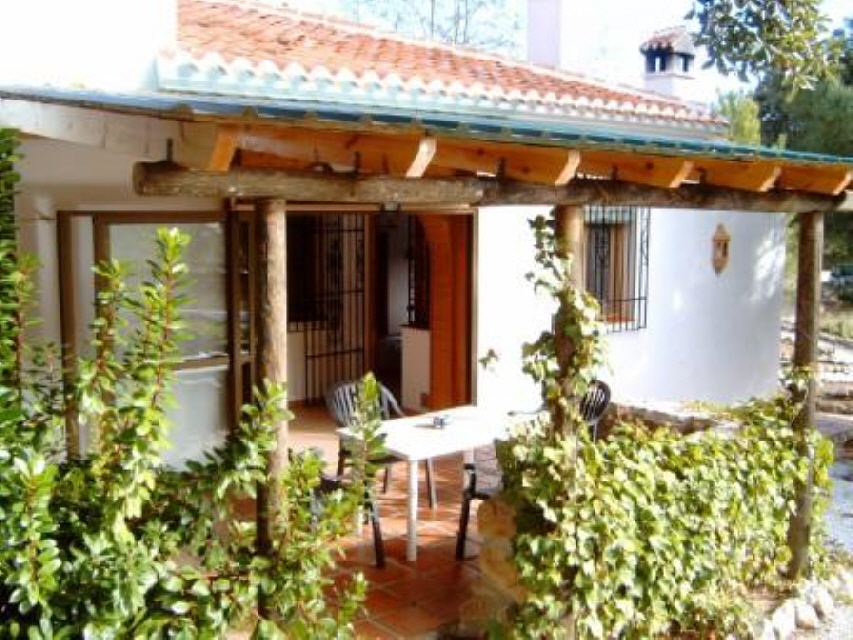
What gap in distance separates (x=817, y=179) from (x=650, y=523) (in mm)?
2667

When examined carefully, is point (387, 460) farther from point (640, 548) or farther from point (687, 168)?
point (687, 168)

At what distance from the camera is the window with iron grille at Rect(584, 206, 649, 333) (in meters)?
11.3

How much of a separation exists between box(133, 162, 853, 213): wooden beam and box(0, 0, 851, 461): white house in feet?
0.05

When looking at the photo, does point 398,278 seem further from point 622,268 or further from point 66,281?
point 66,281

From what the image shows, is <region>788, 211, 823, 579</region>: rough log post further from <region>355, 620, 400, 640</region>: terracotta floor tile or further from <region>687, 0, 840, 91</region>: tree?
<region>687, 0, 840, 91</region>: tree

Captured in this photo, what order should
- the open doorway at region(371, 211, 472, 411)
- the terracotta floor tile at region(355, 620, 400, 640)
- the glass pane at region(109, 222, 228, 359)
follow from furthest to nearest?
the open doorway at region(371, 211, 472, 411) < the glass pane at region(109, 222, 228, 359) < the terracotta floor tile at region(355, 620, 400, 640)

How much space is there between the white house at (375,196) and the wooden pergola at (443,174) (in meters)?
0.01

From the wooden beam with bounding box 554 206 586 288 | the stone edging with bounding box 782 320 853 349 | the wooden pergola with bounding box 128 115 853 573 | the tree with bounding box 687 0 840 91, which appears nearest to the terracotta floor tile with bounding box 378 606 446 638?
the wooden pergola with bounding box 128 115 853 573

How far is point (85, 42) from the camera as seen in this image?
607cm

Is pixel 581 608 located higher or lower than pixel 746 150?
lower

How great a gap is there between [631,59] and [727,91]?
27.9 feet

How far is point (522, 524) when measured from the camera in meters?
4.54

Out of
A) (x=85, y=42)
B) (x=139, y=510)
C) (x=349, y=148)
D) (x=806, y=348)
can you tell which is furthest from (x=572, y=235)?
(x=85, y=42)

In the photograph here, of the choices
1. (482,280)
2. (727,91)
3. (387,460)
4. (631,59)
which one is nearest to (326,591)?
(387,460)
